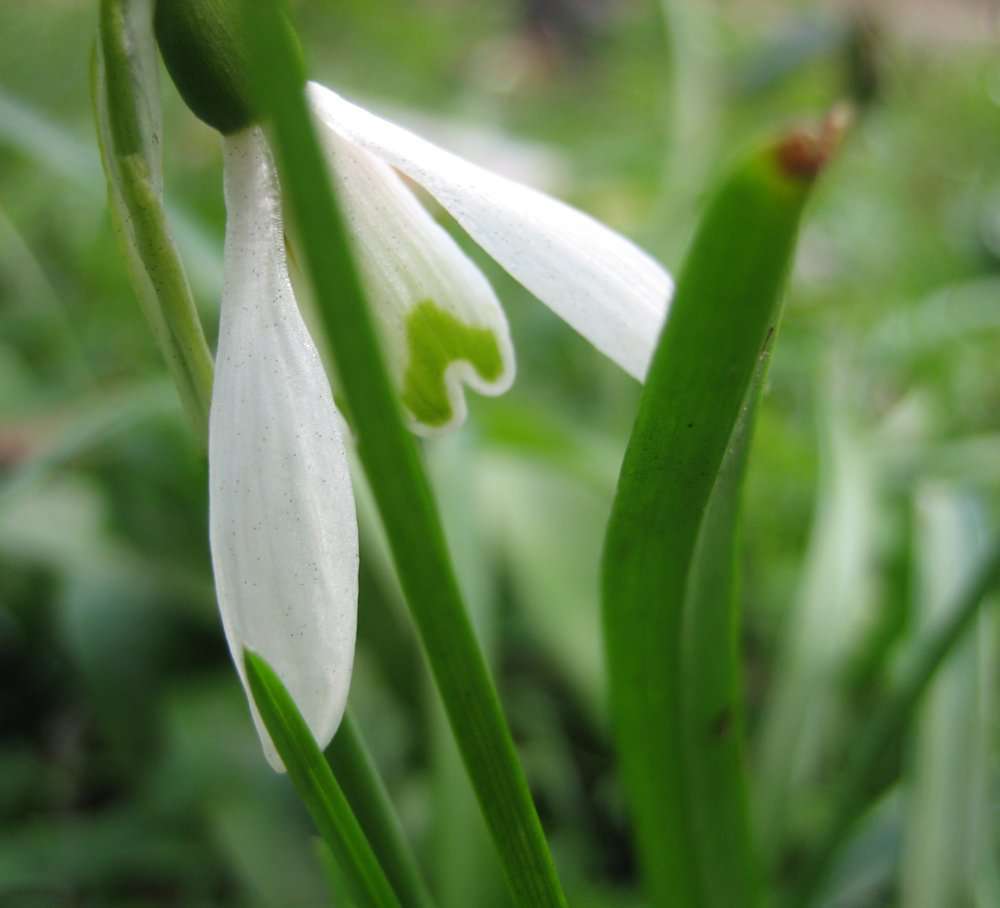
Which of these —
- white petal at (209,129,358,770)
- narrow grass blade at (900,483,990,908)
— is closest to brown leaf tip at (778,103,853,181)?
white petal at (209,129,358,770)

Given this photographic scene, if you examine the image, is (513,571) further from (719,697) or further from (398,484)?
(398,484)

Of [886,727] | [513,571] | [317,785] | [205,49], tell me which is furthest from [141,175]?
[513,571]

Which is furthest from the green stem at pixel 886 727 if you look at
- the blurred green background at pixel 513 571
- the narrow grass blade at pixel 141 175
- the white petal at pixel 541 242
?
the narrow grass blade at pixel 141 175

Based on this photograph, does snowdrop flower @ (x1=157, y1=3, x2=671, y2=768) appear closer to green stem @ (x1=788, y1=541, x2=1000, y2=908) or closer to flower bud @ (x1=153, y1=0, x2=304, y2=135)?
flower bud @ (x1=153, y1=0, x2=304, y2=135)

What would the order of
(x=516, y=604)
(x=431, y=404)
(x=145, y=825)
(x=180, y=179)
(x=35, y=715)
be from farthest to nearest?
(x=180, y=179)
(x=516, y=604)
(x=35, y=715)
(x=145, y=825)
(x=431, y=404)

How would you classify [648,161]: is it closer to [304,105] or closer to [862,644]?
[862,644]

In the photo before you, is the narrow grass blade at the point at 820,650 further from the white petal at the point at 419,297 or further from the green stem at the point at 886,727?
the white petal at the point at 419,297

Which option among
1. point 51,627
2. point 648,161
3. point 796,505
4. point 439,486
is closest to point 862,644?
point 796,505
